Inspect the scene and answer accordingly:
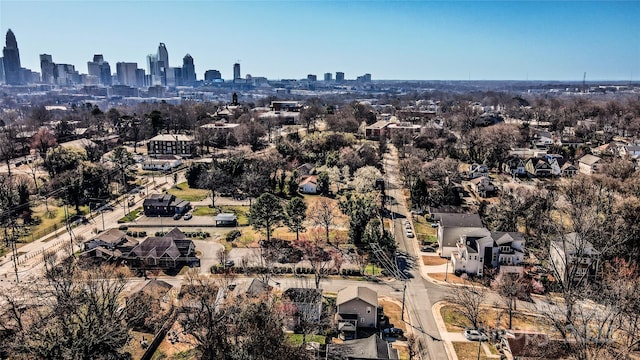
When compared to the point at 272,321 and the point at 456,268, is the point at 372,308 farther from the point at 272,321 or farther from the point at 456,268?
the point at 456,268

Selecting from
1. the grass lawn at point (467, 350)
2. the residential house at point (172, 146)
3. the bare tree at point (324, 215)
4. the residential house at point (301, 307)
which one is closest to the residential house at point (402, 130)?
the bare tree at point (324, 215)

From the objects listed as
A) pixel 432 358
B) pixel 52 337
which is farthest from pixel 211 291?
pixel 432 358

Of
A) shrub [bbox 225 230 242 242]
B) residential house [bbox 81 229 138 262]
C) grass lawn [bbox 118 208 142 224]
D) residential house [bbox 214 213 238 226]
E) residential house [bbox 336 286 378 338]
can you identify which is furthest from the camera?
grass lawn [bbox 118 208 142 224]

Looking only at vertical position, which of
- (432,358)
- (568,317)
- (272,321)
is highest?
(272,321)

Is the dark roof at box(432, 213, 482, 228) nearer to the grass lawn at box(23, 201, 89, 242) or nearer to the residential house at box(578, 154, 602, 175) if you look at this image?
the residential house at box(578, 154, 602, 175)

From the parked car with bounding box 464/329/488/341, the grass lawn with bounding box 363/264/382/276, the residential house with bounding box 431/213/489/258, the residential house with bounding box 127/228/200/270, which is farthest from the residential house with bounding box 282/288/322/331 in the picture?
the residential house with bounding box 431/213/489/258

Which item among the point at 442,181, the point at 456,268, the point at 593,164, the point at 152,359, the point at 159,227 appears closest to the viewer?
the point at 152,359

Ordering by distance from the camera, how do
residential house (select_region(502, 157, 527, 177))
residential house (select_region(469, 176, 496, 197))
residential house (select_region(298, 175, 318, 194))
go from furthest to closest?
residential house (select_region(502, 157, 527, 177)) → residential house (select_region(298, 175, 318, 194)) → residential house (select_region(469, 176, 496, 197))
